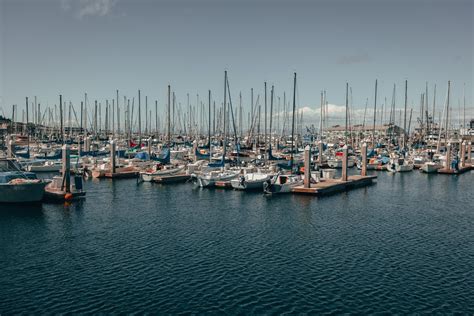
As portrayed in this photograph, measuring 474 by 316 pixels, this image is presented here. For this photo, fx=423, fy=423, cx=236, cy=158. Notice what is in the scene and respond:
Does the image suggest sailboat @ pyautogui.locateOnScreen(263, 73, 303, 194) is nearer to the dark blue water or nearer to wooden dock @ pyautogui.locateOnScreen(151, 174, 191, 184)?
the dark blue water

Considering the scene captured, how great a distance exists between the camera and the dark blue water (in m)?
22.4

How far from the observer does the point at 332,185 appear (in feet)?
196

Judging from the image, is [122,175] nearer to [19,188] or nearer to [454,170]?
[19,188]

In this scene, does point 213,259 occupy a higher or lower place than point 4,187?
lower

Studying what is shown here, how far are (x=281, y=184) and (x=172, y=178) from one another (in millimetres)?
19972

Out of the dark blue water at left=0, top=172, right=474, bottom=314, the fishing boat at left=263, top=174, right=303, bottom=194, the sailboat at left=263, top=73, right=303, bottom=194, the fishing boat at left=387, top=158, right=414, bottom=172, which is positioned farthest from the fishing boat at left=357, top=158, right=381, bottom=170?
the dark blue water at left=0, top=172, right=474, bottom=314

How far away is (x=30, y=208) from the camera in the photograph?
4519 cm

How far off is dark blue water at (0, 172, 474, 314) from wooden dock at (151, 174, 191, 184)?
16.3 m

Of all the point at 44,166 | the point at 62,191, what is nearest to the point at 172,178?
the point at 62,191

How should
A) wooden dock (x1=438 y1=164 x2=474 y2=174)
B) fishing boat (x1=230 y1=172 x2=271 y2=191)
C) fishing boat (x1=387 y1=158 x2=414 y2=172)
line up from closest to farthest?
fishing boat (x1=230 y1=172 x2=271 y2=191)
wooden dock (x1=438 y1=164 x2=474 y2=174)
fishing boat (x1=387 y1=158 x2=414 y2=172)

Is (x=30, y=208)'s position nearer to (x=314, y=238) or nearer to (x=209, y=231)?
(x=209, y=231)

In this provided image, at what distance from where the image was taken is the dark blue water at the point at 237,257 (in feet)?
73.6

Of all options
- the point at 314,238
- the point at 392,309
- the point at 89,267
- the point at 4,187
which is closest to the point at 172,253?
the point at 89,267

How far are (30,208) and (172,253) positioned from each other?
905 inches
